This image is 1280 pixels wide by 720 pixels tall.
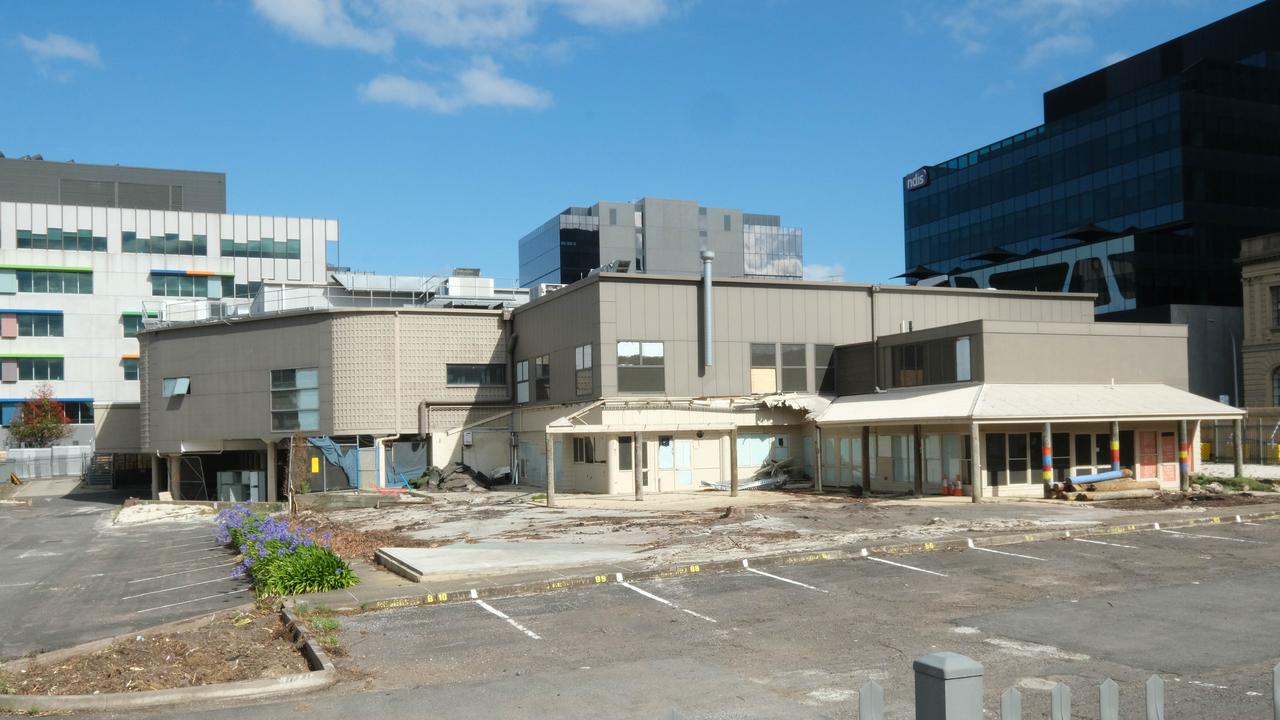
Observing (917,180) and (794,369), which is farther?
(917,180)

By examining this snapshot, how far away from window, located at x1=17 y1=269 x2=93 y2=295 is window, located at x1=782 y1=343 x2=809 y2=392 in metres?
59.8

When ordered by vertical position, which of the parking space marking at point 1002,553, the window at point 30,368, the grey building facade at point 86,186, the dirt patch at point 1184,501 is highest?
the grey building facade at point 86,186

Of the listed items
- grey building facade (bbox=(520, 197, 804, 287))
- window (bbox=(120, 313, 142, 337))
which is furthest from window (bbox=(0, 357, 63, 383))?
grey building facade (bbox=(520, 197, 804, 287))

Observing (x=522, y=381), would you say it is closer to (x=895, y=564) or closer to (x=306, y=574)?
(x=306, y=574)

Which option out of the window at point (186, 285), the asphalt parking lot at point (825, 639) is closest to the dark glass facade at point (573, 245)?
the window at point (186, 285)

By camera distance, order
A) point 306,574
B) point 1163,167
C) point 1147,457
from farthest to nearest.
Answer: point 1163,167 < point 1147,457 < point 306,574

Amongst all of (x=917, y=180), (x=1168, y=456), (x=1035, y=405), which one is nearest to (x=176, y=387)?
(x=1035, y=405)

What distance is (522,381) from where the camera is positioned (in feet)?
147

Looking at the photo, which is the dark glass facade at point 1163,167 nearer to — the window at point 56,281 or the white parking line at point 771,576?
the white parking line at point 771,576

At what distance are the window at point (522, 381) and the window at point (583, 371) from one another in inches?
212

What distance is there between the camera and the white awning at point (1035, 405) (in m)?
29.4

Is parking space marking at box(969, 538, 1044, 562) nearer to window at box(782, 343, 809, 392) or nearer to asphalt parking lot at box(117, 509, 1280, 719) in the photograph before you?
asphalt parking lot at box(117, 509, 1280, 719)

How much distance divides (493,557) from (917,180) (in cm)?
8818

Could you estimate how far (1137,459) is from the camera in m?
32.2
